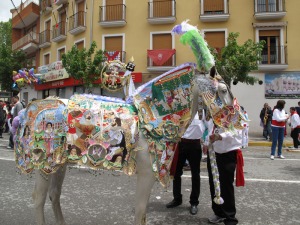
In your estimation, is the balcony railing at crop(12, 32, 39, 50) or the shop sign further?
the balcony railing at crop(12, 32, 39, 50)

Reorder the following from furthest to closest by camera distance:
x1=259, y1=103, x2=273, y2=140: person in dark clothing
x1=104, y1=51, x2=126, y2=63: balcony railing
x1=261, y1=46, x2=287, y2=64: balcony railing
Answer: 1. x1=104, y1=51, x2=126, y2=63: balcony railing
2. x1=261, y1=46, x2=287, y2=64: balcony railing
3. x1=259, y1=103, x2=273, y2=140: person in dark clothing

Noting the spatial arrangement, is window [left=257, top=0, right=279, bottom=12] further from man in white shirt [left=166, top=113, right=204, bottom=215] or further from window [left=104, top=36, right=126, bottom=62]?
man in white shirt [left=166, top=113, right=204, bottom=215]

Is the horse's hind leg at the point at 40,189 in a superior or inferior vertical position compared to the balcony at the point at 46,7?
inferior

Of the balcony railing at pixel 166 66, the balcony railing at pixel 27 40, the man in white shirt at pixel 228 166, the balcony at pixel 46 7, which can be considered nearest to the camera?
the man in white shirt at pixel 228 166

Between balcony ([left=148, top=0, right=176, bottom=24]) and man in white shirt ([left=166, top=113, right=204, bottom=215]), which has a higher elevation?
balcony ([left=148, top=0, right=176, bottom=24])

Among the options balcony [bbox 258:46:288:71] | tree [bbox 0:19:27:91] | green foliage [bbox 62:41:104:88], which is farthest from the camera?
tree [bbox 0:19:27:91]

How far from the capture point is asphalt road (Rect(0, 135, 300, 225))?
13.5 feet

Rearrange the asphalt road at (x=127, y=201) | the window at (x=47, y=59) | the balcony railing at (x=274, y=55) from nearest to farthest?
the asphalt road at (x=127, y=201), the balcony railing at (x=274, y=55), the window at (x=47, y=59)

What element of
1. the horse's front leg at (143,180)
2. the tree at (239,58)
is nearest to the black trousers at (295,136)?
the tree at (239,58)

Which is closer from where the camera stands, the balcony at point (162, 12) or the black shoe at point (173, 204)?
the black shoe at point (173, 204)

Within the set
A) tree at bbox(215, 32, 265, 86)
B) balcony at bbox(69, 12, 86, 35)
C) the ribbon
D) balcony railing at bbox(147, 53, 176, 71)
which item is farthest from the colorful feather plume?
balcony at bbox(69, 12, 86, 35)

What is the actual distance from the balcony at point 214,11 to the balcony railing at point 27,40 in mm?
16060

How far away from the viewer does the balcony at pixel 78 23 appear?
21406mm

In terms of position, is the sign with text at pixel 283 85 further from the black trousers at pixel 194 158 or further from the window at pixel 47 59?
the window at pixel 47 59
